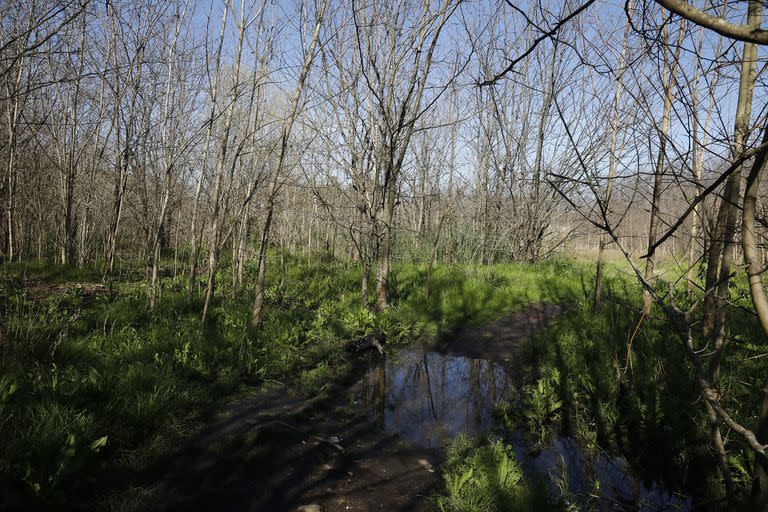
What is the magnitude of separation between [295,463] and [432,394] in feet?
6.01

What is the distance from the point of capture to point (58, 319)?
477 centimetres

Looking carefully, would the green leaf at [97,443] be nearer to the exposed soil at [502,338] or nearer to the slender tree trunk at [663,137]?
the slender tree trunk at [663,137]

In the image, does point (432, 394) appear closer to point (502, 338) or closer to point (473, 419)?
point (473, 419)

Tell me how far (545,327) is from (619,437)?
282 centimetres

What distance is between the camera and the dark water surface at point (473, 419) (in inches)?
112

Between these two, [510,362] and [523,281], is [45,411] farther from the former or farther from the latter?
[523,281]

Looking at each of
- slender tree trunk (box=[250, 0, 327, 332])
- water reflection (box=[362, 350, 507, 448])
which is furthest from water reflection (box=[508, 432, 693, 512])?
slender tree trunk (box=[250, 0, 327, 332])

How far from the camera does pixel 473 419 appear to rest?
12.6ft

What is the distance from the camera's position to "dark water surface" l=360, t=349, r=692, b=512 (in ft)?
9.30

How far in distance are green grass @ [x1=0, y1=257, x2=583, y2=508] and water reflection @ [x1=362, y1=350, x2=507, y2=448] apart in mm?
570

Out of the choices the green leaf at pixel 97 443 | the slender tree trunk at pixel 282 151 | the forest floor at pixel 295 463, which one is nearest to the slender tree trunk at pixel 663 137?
the forest floor at pixel 295 463

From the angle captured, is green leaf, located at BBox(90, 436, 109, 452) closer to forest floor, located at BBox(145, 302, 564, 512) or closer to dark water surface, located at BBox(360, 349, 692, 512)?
forest floor, located at BBox(145, 302, 564, 512)

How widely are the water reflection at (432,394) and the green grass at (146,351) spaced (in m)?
0.57

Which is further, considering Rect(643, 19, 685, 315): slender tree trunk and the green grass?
the green grass
